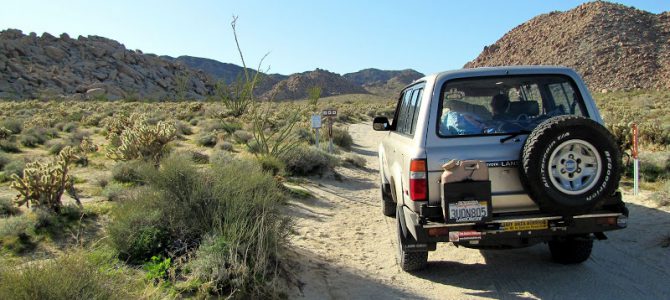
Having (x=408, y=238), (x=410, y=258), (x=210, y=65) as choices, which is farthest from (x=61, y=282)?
(x=210, y=65)

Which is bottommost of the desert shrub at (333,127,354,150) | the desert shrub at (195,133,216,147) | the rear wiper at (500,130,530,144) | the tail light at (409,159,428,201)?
the desert shrub at (333,127,354,150)

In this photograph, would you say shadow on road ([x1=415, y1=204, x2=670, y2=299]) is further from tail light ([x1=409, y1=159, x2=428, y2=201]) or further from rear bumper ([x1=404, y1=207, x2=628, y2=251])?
tail light ([x1=409, y1=159, x2=428, y2=201])

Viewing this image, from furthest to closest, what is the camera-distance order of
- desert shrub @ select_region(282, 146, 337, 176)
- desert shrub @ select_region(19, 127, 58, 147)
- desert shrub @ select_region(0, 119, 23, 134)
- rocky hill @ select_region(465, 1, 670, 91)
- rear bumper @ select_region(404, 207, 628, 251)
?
rocky hill @ select_region(465, 1, 670, 91) < desert shrub @ select_region(0, 119, 23, 134) < desert shrub @ select_region(19, 127, 58, 147) < desert shrub @ select_region(282, 146, 337, 176) < rear bumper @ select_region(404, 207, 628, 251)

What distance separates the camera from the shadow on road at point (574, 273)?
5219mm

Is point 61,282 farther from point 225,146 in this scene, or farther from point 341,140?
point 341,140

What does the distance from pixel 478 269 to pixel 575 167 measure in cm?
188

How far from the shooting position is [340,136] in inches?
804

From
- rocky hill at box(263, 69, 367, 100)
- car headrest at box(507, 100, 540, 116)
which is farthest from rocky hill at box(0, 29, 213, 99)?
car headrest at box(507, 100, 540, 116)

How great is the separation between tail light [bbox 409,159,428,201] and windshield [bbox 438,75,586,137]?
1.73ft

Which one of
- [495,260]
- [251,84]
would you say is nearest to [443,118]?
[495,260]

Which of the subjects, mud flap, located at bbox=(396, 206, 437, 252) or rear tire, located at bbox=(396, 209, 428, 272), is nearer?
mud flap, located at bbox=(396, 206, 437, 252)

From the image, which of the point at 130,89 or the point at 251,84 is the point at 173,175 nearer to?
the point at 251,84

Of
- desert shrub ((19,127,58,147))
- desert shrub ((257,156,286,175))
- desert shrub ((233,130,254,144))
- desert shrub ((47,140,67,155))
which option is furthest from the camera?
desert shrub ((233,130,254,144))

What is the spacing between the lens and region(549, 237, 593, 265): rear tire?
586 centimetres
